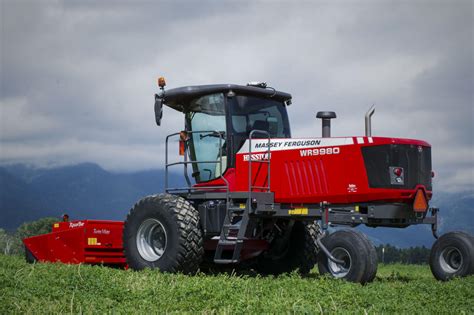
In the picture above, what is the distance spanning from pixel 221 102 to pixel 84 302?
19.7 feet

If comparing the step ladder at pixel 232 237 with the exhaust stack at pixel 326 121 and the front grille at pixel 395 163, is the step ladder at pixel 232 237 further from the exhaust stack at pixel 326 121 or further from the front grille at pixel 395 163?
the front grille at pixel 395 163

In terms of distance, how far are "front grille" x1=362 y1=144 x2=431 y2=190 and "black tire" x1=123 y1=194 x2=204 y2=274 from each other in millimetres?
3604

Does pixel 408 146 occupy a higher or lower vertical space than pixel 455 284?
higher

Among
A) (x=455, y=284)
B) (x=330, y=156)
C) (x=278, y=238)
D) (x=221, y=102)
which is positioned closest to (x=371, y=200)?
(x=330, y=156)

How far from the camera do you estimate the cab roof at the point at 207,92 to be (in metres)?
14.0

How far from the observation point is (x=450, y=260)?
543 inches

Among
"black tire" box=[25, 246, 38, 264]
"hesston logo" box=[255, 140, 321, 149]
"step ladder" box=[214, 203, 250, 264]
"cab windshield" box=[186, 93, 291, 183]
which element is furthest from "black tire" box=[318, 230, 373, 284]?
"black tire" box=[25, 246, 38, 264]

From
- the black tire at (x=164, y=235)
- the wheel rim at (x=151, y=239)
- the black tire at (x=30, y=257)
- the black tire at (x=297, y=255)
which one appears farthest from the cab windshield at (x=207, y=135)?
the black tire at (x=30, y=257)

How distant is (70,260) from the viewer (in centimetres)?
1518

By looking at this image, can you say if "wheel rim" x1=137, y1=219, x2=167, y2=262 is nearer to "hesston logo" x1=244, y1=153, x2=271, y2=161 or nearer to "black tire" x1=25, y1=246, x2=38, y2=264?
"hesston logo" x1=244, y1=153, x2=271, y2=161

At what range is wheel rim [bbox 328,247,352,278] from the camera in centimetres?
1201

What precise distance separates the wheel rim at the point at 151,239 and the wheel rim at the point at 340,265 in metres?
3.57

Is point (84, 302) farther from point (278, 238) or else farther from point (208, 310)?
point (278, 238)

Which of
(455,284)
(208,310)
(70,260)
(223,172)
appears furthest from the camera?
(70,260)
